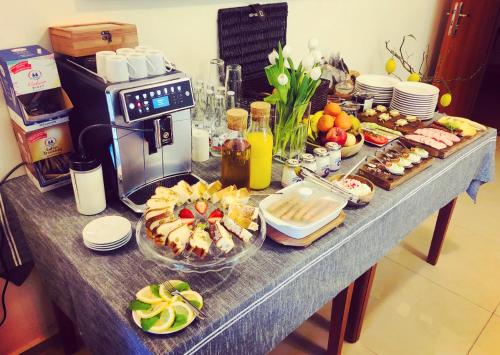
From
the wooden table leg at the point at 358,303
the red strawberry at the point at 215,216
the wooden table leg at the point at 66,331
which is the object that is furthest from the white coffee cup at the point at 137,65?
the wooden table leg at the point at 358,303

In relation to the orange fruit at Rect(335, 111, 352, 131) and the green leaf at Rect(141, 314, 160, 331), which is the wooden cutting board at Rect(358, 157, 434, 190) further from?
the green leaf at Rect(141, 314, 160, 331)

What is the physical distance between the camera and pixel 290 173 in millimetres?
1256

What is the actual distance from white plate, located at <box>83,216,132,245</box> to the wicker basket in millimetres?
757

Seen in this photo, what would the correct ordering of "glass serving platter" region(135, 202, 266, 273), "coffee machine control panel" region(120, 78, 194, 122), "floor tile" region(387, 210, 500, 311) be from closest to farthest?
"glass serving platter" region(135, 202, 266, 273), "coffee machine control panel" region(120, 78, 194, 122), "floor tile" region(387, 210, 500, 311)

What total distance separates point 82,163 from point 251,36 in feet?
3.32

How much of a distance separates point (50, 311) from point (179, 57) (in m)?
1.07

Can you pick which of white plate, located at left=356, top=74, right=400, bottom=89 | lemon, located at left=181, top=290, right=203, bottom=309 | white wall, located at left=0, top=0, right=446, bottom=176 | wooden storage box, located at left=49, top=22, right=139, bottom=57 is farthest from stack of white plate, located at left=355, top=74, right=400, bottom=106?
lemon, located at left=181, top=290, right=203, bottom=309

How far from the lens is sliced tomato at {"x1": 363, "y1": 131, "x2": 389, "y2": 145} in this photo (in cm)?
161

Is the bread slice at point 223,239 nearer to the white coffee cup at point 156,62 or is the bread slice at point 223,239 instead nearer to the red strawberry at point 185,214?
the red strawberry at point 185,214

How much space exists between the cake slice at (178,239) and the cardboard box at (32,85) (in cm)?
52

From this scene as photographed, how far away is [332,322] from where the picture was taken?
1469 millimetres

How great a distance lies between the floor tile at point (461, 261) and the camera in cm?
201

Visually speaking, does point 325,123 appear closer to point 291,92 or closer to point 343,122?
point 343,122

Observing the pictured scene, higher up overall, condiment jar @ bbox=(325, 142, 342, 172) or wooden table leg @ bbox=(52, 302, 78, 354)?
condiment jar @ bbox=(325, 142, 342, 172)
